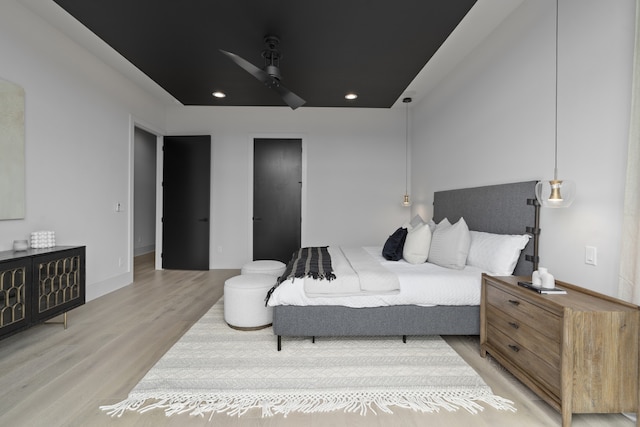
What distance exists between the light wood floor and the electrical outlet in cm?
84

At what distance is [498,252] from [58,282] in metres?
3.72

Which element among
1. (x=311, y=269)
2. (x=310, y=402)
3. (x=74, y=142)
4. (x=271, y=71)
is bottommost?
(x=310, y=402)

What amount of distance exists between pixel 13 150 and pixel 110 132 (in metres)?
1.38

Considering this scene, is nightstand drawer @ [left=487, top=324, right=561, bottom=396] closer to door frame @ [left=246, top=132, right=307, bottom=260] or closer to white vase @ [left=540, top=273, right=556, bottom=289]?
white vase @ [left=540, top=273, right=556, bottom=289]

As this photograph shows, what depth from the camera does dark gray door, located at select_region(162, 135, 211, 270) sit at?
16.8ft

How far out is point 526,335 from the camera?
176cm

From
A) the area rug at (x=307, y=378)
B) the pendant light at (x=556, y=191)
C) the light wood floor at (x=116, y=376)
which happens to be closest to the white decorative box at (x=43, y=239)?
the light wood floor at (x=116, y=376)

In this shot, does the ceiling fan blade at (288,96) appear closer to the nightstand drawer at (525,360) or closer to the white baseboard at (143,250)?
the nightstand drawer at (525,360)

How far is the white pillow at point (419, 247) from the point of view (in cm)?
288

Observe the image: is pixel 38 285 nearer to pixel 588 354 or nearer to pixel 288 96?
pixel 288 96

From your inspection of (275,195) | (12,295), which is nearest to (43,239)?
(12,295)

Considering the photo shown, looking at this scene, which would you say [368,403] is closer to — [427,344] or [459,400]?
[459,400]

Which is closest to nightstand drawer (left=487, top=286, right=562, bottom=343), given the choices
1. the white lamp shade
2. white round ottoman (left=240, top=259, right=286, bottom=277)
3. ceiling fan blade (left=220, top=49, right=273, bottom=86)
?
the white lamp shade

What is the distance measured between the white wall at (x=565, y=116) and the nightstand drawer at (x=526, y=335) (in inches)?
21.0
